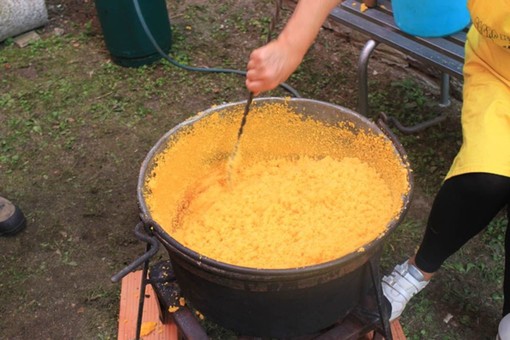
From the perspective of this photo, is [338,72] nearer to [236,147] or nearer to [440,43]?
[440,43]

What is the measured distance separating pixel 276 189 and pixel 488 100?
69cm

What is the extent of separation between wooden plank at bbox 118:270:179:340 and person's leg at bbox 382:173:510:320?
31.4 inches

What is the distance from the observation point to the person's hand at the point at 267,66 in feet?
4.25

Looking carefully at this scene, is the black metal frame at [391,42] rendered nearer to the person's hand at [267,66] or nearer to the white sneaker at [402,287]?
the white sneaker at [402,287]

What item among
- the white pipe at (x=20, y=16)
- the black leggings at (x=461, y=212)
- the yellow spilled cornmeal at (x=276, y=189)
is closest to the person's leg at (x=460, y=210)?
the black leggings at (x=461, y=212)

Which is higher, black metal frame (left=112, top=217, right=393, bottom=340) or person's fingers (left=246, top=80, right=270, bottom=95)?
person's fingers (left=246, top=80, right=270, bottom=95)

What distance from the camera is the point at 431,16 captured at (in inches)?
88.0

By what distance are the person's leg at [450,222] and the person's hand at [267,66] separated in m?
0.64

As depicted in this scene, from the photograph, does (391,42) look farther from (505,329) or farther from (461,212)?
(505,329)

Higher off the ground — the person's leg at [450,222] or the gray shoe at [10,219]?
the person's leg at [450,222]

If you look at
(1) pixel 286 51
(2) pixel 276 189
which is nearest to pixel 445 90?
(2) pixel 276 189

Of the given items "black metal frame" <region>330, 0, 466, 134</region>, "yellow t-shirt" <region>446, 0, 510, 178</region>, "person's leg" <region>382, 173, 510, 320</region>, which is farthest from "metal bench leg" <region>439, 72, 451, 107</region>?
"person's leg" <region>382, 173, 510, 320</region>

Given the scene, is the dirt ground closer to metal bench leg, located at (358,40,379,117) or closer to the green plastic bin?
the green plastic bin

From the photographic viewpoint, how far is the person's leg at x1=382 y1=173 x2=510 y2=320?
5.08 feet
